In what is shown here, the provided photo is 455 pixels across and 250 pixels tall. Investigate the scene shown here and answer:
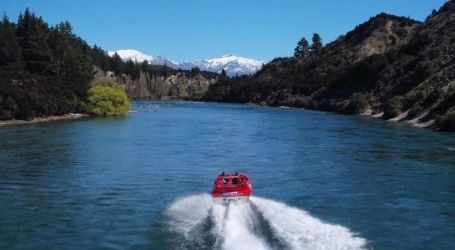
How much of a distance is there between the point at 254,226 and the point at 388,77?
107 metres

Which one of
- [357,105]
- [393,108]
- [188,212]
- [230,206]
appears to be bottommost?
[188,212]

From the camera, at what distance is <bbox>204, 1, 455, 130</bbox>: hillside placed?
300ft

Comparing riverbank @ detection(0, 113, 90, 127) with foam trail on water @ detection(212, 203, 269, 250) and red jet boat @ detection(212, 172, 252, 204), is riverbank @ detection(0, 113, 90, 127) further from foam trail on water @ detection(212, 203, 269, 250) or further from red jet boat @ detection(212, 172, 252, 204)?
foam trail on water @ detection(212, 203, 269, 250)

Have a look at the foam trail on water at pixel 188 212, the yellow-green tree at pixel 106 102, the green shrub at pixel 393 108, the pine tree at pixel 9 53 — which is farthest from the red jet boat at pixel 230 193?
the yellow-green tree at pixel 106 102

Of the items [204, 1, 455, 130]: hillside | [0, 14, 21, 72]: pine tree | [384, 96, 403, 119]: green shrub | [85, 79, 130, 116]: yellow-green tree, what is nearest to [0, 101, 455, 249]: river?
[204, 1, 455, 130]: hillside

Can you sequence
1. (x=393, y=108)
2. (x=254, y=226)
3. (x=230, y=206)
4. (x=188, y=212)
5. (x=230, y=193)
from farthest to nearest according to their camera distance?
(x=393, y=108) → (x=188, y=212) → (x=230, y=193) → (x=230, y=206) → (x=254, y=226)

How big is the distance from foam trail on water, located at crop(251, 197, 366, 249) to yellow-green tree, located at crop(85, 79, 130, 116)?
93137 mm

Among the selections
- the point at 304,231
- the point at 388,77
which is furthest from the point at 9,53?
the point at 304,231

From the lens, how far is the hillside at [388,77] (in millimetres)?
91312

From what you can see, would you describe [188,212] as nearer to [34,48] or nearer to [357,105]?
[357,105]

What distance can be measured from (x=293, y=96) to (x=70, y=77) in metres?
68.7

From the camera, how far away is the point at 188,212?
28891 mm

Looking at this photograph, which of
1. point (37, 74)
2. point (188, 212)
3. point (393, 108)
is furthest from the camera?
point (37, 74)

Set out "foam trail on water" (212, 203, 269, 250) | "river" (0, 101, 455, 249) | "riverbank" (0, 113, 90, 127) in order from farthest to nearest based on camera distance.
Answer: "riverbank" (0, 113, 90, 127) < "river" (0, 101, 455, 249) < "foam trail on water" (212, 203, 269, 250)
